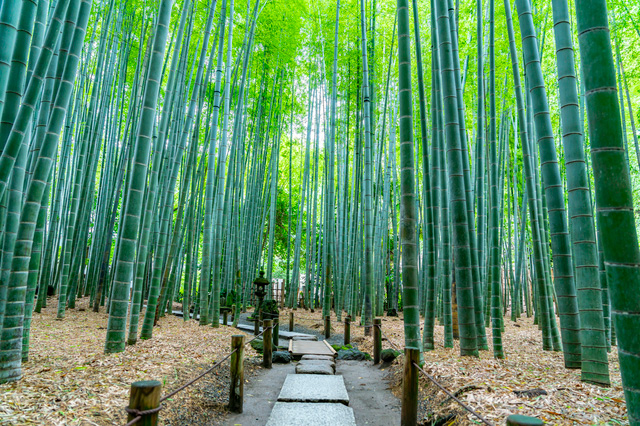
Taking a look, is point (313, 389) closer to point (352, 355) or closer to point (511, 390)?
point (511, 390)

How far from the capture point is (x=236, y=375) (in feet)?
8.71

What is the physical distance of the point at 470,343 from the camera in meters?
3.12

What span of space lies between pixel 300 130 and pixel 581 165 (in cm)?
911

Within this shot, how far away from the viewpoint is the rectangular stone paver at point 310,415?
2.33m

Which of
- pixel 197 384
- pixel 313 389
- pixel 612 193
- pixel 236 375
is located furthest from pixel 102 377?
pixel 612 193

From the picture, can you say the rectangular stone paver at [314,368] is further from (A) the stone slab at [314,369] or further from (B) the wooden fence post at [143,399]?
(B) the wooden fence post at [143,399]

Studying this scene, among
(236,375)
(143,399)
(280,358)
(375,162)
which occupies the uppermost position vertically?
(375,162)

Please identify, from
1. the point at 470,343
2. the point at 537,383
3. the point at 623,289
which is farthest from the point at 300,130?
the point at 623,289

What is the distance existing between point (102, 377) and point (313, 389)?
1529 millimetres

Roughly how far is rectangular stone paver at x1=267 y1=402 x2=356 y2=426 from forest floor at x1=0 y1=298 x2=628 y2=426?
0.43 metres

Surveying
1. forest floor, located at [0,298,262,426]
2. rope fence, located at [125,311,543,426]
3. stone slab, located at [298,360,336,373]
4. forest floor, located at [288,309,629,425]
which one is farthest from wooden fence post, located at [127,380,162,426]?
stone slab, located at [298,360,336,373]

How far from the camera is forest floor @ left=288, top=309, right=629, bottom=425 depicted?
5.99ft

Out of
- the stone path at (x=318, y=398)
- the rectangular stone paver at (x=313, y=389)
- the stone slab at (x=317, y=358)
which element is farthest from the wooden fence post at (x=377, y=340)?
the rectangular stone paver at (x=313, y=389)

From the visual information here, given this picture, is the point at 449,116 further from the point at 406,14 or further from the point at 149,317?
the point at 149,317
